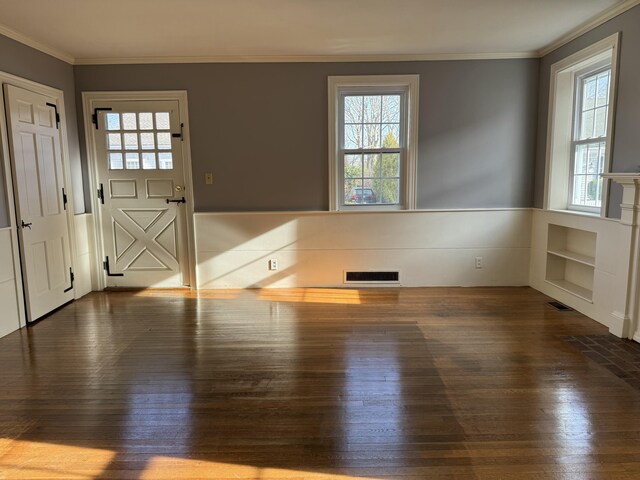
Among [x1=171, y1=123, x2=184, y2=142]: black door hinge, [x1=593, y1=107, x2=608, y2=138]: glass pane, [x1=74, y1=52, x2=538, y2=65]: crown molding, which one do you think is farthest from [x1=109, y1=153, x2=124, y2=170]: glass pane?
[x1=593, y1=107, x2=608, y2=138]: glass pane

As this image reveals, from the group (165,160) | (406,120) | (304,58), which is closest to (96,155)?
(165,160)

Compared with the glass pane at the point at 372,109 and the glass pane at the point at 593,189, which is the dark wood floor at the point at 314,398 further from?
the glass pane at the point at 372,109

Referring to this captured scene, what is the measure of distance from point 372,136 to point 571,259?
2.53 metres

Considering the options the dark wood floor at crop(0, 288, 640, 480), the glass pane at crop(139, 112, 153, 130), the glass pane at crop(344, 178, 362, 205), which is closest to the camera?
the dark wood floor at crop(0, 288, 640, 480)

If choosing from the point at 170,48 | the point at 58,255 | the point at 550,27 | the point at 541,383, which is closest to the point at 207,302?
the point at 58,255

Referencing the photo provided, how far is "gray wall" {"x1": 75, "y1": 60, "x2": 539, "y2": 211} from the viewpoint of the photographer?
16.1ft

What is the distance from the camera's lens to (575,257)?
4312 mm

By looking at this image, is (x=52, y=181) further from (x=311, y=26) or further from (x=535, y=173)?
(x=535, y=173)

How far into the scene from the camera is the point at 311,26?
388 centimetres

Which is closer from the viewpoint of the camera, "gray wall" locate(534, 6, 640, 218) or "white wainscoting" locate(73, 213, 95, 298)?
"gray wall" locate(534, 6, 640, 218)

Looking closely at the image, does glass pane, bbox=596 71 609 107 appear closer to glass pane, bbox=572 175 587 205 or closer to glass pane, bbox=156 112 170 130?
glass pane, bbox=572 175 587 205

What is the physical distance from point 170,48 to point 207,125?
877mm

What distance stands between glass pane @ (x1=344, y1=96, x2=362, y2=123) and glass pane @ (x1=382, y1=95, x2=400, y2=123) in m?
0.29

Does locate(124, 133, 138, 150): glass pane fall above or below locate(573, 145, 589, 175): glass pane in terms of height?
above
